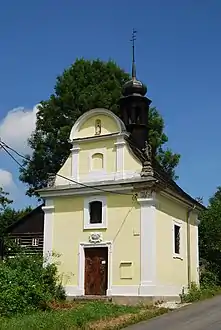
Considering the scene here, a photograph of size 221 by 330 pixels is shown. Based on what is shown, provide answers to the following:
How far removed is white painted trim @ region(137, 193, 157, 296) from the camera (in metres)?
22.2

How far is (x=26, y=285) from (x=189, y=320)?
20.0 ft

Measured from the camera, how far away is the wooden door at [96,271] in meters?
23.3

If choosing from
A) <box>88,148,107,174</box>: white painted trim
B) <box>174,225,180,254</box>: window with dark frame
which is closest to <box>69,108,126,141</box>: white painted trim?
<box>88,148,107,174</box>: white painted trim

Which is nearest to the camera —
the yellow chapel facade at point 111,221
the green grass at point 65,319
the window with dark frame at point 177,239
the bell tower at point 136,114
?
the green grass at point 65,319

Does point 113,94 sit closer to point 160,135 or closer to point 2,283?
point 160,135

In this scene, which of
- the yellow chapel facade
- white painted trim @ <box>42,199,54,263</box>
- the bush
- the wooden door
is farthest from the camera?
white painted trim @ <box>42,199,54,263</box>

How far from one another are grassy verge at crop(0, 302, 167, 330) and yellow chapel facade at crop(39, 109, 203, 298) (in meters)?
2.71

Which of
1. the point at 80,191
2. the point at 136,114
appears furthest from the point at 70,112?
the point at 80,191

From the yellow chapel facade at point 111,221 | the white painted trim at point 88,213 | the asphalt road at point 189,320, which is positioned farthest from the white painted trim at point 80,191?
the asphalt road at point 189,320

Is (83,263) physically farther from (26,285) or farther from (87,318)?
(87,318)

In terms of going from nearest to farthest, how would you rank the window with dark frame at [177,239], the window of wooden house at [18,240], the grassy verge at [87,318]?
1. the grassy verge at [87,318]
2. the window with dark frame at [177,239]
3. the window of wooden house at [18,240]

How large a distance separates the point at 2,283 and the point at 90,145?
8321 mm

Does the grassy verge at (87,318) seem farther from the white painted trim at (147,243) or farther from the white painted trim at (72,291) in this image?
the white painted trim at (72,291)

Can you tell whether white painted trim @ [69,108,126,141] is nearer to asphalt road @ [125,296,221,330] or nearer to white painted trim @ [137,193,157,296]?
white painted trim @ [137,193,157,296]
